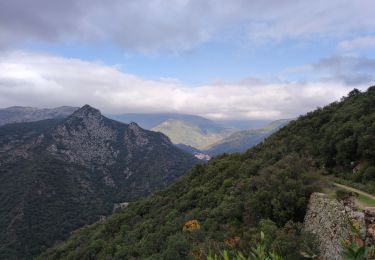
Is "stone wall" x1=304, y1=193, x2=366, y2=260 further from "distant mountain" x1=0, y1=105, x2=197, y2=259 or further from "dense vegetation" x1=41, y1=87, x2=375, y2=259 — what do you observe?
"distant mountain" x1=0, y1=105, x2=197, y2=259

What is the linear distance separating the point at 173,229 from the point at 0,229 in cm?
8389

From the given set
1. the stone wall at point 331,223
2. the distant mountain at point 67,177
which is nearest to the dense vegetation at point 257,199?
the stone wall at point 331,223

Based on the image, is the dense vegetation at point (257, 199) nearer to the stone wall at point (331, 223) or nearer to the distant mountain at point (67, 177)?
the stone wall at point (331, 223)

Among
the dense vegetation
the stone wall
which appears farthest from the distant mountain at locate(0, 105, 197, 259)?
the stone wall

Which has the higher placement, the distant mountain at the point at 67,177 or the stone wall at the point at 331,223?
the stone wall at the point at 331,223

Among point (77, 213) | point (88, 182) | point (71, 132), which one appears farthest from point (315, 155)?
point (71, 132)

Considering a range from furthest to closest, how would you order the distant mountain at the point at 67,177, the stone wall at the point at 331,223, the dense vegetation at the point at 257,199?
1. the distant mountain at the point at 67,177
2. the dense vegetation at the point at 257,199
3. the stone wall at the point at 331,223

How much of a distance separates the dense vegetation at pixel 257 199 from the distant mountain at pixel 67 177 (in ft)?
201

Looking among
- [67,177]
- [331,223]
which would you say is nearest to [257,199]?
[331,223]

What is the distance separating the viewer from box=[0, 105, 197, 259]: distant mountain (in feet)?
338

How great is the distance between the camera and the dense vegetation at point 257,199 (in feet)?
65.9

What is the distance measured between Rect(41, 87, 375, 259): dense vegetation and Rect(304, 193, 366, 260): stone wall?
2.32 ft

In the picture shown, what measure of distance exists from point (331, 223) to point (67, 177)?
5458 inches

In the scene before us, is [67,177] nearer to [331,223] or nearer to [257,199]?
[257,199]
